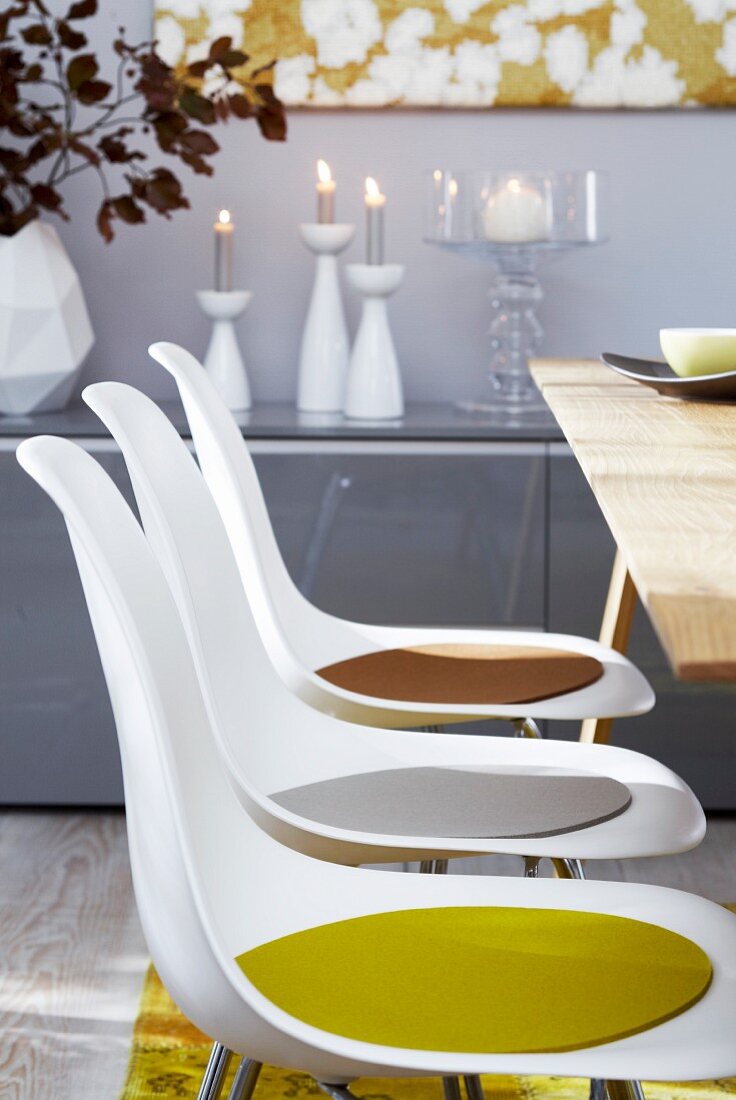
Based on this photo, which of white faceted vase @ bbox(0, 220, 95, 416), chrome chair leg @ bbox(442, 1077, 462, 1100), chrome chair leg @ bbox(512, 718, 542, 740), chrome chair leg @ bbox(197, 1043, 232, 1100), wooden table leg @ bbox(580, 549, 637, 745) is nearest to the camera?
chrome chair leg @ bbox(197, 1043, 232, 1100)

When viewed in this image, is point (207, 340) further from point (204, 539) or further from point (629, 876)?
point (204, 539)

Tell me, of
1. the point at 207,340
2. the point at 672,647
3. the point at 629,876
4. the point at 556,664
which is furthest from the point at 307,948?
the point at 207,340

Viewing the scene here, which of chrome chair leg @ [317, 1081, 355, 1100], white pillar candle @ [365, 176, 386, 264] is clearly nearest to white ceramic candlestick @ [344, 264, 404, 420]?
white pillar candle @ [365, 176, 386, 264]

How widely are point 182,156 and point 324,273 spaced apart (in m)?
0.39

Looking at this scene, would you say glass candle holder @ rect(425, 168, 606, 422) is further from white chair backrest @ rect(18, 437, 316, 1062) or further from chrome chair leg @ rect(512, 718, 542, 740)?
white chair backrest @ rect(18, 437, 316, 1062)

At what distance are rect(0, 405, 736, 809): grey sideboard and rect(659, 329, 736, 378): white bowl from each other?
0.79 metres

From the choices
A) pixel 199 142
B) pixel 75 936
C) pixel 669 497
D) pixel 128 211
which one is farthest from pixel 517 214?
pixel 669 497

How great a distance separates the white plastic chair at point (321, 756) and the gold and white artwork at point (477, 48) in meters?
1.90

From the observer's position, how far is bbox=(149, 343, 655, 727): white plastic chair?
65.7 inches

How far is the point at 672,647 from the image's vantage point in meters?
0.69

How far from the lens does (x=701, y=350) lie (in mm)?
1862

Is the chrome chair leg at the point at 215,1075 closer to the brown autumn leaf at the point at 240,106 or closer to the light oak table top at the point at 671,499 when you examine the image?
the light oak table top at the point at 671,499

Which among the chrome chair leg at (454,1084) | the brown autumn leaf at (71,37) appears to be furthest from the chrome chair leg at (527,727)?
the brown autumn leaf at (71,37)

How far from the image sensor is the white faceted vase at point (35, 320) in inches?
110
